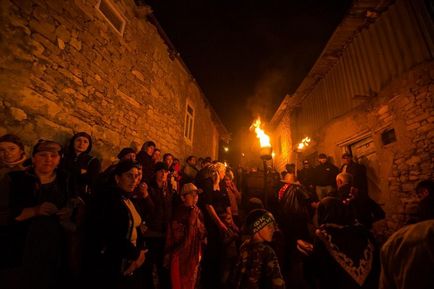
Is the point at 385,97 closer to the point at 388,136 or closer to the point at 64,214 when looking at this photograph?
the point at 388,136

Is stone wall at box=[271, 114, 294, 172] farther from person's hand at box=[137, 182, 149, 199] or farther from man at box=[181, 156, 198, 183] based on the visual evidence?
person's hand at box=[137, 182, 149, 199]

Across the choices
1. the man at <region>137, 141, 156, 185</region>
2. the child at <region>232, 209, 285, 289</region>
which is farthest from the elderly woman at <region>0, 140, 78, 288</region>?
the man at <region>137, 141, 156, 185</region>

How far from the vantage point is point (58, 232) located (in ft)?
7.13

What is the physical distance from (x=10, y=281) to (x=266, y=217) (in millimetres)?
2692

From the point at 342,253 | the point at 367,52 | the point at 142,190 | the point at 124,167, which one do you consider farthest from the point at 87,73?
the point at 367,52

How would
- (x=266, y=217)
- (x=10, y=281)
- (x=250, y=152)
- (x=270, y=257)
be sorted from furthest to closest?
(x=250, y=152)
(x=266, y=217)
(x=270, y=257)
(x=10, y=281)

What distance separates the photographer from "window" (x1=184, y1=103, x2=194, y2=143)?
33.2 ft

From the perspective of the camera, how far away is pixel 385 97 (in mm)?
5840

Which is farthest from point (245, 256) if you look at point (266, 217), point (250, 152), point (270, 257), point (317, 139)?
point (250, 152)

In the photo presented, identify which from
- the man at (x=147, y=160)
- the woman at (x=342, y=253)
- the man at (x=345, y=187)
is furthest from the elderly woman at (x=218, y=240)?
the man at (x=345, y=187)

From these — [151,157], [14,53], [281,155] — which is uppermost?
[281,155]

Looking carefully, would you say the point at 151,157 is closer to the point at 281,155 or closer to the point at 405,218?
the point at 405,218

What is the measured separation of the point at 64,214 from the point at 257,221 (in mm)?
2269

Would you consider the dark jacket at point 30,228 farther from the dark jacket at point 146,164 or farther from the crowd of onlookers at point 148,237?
the dark jacket at point 146,164
